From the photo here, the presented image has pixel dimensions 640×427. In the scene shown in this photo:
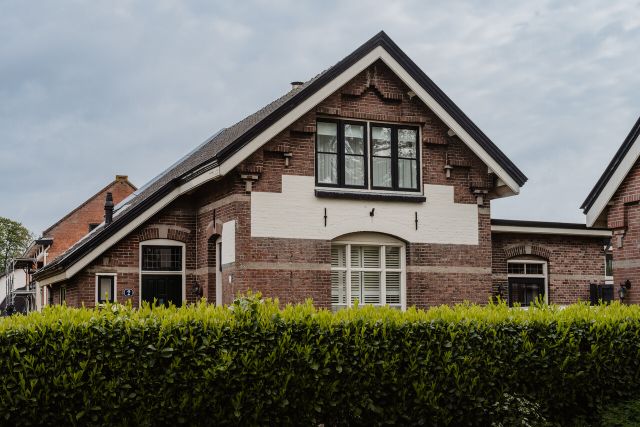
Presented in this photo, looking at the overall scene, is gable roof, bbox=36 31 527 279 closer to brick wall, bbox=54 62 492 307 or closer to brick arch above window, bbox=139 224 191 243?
brick wall, bbox=54 62 492 307

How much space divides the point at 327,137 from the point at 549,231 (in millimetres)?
7892

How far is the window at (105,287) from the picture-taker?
21.3m

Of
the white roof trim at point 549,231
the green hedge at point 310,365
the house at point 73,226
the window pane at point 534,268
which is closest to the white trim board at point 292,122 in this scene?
the white roof trim at point 549,231

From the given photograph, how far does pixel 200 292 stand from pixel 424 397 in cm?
1090

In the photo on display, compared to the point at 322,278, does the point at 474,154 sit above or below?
above

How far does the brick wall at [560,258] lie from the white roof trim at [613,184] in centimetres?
407

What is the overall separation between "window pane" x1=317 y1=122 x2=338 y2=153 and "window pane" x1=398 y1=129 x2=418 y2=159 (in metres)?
1.72

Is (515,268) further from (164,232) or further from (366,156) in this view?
(164,232)

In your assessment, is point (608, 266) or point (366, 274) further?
point (608, 266)

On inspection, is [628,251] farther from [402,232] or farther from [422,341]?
[422,341]

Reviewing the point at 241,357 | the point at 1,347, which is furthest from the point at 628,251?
the point at 1,347

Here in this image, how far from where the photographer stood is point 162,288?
71.6 ft

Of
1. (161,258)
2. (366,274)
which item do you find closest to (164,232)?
(161,258)

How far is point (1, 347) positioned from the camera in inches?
391
